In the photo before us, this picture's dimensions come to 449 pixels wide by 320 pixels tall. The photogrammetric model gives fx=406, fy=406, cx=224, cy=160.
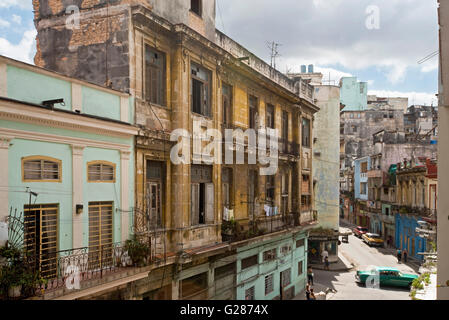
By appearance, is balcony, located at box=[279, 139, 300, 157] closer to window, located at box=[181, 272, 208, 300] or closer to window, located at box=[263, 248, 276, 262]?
window, located at box=[263, 248, 276, 262]

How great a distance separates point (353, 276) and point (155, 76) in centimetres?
2319

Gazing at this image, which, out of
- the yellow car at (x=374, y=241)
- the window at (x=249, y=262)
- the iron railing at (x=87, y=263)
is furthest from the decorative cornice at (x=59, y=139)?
the yellow car at (x=374, y=241)

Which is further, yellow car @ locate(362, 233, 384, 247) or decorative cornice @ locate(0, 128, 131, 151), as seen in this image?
yellow car @ locate(362, 233, 384, 247)

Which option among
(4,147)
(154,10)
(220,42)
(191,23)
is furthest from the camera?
(220,42)

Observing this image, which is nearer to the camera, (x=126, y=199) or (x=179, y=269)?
(x=126, y=199)

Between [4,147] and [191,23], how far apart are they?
8.29m

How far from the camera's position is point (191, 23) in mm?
14125

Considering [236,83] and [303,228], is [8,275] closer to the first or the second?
[236,83]

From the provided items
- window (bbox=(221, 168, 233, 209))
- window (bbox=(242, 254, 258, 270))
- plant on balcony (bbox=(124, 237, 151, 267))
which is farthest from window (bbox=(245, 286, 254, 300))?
plant on balcony (bbox=(124, 237, 151, 267))

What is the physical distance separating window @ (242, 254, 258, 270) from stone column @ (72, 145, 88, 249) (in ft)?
29.5

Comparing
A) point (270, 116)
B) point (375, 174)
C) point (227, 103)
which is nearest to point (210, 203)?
point (227, 103)

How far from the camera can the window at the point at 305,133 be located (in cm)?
2433

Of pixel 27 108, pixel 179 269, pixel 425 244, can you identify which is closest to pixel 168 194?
pixel 179 269

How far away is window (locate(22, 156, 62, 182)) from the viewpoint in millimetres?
8406
